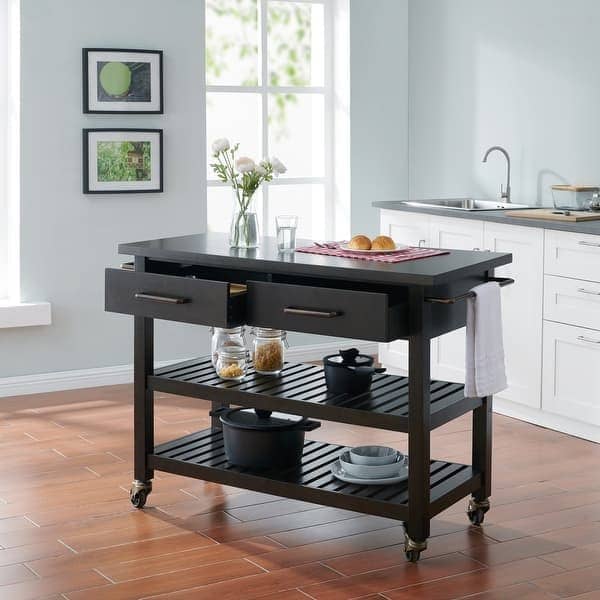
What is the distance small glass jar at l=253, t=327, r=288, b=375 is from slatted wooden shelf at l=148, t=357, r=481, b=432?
0.03 meters

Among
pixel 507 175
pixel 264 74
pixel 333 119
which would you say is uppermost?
pixel 264 74

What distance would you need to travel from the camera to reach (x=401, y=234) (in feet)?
19.0

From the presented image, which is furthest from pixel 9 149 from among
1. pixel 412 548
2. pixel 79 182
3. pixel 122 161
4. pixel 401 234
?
pixel 412 548

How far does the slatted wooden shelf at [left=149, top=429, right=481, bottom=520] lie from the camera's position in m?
3.49

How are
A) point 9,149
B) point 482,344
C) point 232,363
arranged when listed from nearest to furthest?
point 482,344 → point 232,363 → point 9,149

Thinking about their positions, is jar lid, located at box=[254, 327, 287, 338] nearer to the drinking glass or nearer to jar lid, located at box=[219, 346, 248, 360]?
jar lid, located at box=[219, 346, 248, 360]

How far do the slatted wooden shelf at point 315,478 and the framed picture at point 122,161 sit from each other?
2021 millimetres

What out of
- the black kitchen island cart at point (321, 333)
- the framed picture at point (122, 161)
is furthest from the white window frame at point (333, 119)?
the black kitchen island cart at point (321, 333)

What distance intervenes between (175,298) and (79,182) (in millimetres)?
2230

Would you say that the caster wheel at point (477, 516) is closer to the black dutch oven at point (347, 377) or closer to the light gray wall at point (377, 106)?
the black dutch oven at point (347, 377)

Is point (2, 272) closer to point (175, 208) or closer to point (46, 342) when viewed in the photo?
point (46, 342)

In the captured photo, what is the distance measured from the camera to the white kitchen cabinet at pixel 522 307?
16.3 ft

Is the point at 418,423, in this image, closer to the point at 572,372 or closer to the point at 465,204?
the point at 572,372

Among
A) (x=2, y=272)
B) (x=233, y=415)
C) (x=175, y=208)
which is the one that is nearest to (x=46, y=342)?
(x=2, y=272)
